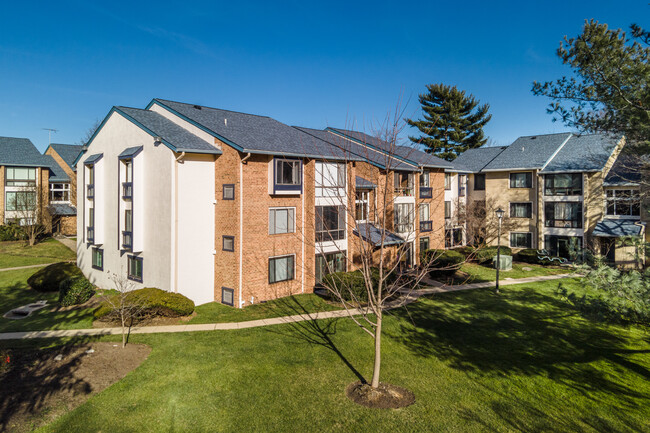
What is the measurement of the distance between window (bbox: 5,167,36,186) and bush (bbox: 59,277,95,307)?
28.2 m

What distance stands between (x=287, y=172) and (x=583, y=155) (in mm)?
28956

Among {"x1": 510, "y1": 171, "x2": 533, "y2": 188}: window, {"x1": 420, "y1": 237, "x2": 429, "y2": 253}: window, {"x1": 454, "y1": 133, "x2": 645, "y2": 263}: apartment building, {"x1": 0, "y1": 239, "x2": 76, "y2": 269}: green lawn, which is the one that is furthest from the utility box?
{"x1": 0, "y1": 239, "x2": 76, "y2": 269}: green lawn

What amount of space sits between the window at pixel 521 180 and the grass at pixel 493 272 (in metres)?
8.23

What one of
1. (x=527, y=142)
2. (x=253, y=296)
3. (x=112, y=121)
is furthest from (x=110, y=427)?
(x=527, y=142)

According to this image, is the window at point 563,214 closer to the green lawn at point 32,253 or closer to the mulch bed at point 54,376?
the mulch bed at point 54,376

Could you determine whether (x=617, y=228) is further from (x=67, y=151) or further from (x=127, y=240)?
(x=67, y=151)

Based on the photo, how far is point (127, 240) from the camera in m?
21.2

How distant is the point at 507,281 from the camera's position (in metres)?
25.7

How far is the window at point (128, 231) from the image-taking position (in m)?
20.9

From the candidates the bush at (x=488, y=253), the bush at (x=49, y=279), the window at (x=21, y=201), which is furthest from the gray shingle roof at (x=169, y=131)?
the window at (x=21, y=201)

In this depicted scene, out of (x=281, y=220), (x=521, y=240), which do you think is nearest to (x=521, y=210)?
(x=521, y=240)

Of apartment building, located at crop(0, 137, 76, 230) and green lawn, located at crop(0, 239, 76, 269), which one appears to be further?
apartment building, located at crop(0, 137, 76, 230)

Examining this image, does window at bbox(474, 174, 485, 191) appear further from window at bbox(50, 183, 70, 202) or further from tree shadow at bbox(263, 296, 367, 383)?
window at bbox(50, 183, 70, 202)

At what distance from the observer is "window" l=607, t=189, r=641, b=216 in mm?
30125
